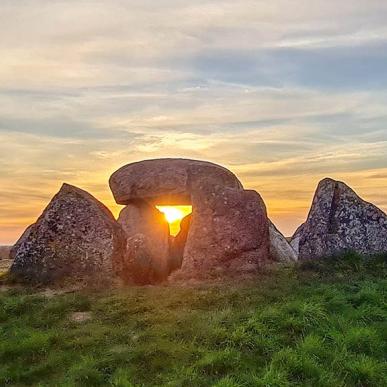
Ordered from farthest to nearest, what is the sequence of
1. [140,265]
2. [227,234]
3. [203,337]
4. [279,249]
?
1. [279,249]
2. [140,265]
3. [227,234]
4. [203,337]

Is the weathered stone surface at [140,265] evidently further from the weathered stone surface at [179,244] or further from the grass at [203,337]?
the grass at [203,337]

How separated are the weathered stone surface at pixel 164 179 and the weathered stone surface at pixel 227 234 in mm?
2745

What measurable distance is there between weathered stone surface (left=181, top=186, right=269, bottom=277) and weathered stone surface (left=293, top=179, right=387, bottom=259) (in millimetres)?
1649

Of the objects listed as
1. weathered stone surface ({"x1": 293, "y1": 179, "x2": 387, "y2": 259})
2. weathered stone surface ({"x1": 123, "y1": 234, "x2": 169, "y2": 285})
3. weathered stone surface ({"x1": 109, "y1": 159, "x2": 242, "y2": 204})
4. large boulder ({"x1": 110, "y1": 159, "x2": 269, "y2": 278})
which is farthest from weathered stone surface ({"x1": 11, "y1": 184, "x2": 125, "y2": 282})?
weathered stone surface ({"x1": 293, "y1": 179, "x2": 387, "y2": 259})

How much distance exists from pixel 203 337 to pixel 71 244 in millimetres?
8449

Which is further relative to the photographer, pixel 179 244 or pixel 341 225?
pixel 179 244

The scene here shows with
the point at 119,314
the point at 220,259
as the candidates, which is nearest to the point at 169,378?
the point at 119,314

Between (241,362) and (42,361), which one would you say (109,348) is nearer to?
(42,361)

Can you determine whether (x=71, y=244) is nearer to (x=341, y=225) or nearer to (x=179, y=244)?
(x=179, y=244)

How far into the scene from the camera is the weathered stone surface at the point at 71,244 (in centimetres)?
2205

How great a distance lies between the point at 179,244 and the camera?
28.4m

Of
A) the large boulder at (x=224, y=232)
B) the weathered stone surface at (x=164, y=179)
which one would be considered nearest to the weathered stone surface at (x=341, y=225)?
the large boulder at (x=224, y=232)

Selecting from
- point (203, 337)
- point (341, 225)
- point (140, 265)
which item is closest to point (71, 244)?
point (140, 265)

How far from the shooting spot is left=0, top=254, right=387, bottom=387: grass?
1381 cm
